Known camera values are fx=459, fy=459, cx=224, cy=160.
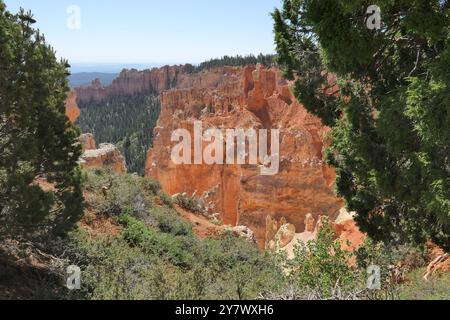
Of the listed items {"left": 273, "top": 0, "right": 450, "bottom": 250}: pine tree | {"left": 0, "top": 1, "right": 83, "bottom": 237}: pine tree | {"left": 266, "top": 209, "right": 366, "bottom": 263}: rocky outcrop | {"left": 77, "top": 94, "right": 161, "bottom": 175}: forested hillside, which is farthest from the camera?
{"left": 77, "top": 94, "right": 161, "bottom": 175}: forested hillside

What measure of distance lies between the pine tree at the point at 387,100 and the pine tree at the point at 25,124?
164 inches

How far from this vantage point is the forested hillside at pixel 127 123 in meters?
68.0

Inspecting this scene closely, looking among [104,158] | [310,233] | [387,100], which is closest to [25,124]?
[387,100]

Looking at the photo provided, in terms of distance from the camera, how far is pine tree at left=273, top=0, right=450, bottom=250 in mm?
5699

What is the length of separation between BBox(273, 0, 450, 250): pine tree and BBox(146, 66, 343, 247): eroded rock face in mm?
16234

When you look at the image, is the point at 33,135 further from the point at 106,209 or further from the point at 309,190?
the point at 309,190

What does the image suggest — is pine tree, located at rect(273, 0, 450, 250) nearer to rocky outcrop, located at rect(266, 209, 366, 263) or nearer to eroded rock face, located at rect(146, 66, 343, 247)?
rocky outcrop, located at rect(266, 209, 366, 263)

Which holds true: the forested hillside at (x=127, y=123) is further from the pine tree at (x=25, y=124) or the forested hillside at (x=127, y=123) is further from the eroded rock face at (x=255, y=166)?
the pine tree at (x=25, y=124)

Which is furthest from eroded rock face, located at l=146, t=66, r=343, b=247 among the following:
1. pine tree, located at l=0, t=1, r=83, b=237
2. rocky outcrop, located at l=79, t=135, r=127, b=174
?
pine tree, located at l=0, t=1, r=83, b=237

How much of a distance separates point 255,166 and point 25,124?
23537 millimetres

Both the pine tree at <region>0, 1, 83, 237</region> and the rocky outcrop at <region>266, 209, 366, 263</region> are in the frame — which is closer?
the pine tree at <region>0, 1, 83, 237</region>

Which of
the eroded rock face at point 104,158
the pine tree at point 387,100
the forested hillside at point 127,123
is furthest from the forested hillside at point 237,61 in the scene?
the pine tree at point 387,100

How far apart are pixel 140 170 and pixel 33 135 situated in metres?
53.1

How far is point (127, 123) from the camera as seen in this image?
8431 cm
